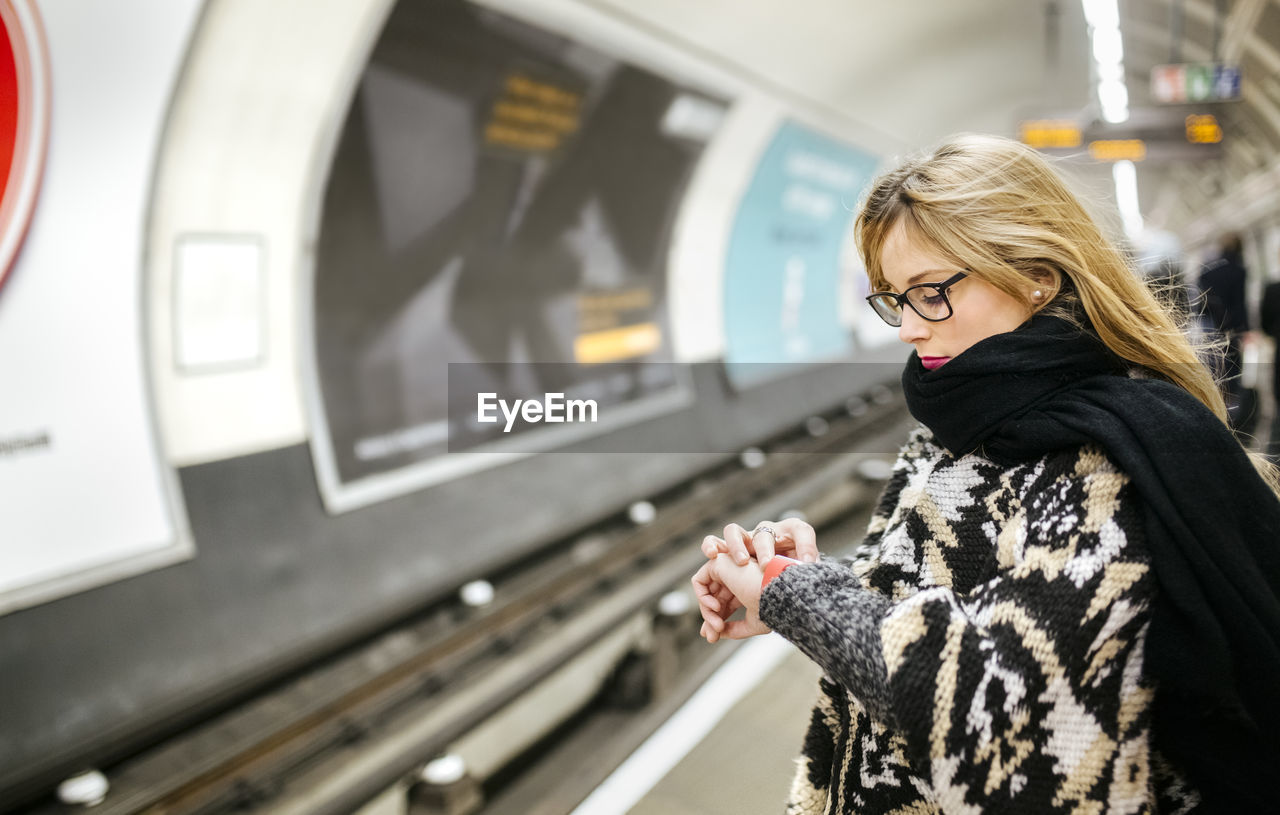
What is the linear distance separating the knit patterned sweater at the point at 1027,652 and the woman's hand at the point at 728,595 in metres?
0.07

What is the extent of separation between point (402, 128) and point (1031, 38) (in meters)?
6.72

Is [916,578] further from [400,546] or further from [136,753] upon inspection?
[400,546]

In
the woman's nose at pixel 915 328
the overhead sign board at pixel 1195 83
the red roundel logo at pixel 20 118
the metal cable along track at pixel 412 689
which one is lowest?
the metal cable along track at pixel 412 689

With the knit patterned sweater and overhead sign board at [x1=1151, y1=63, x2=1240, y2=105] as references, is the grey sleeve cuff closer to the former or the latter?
the knit patterned sweater

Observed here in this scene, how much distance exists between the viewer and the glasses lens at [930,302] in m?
1.10

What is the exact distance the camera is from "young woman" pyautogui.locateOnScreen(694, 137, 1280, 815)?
0.93 meters

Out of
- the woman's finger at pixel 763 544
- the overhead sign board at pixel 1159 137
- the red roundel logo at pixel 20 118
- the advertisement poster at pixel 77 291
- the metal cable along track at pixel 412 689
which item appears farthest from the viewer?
the overhead sign board at pixel 1159 137

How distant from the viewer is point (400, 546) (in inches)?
227

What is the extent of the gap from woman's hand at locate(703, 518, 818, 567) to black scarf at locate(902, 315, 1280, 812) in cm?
26

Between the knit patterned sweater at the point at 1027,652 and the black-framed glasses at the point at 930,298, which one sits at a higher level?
the black-framed glasses at the point at 930,298

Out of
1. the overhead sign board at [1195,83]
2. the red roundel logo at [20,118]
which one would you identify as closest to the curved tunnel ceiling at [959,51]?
the overhead sign board at [1195,83]

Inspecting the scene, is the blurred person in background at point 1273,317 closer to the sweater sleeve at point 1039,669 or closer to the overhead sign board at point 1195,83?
the overhead sign board at point 1195,83

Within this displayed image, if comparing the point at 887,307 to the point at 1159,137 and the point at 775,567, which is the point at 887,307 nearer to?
the point at 775,567

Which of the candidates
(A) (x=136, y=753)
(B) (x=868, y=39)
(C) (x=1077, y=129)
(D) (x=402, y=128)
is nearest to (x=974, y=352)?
(A) (x=136, y=753)
